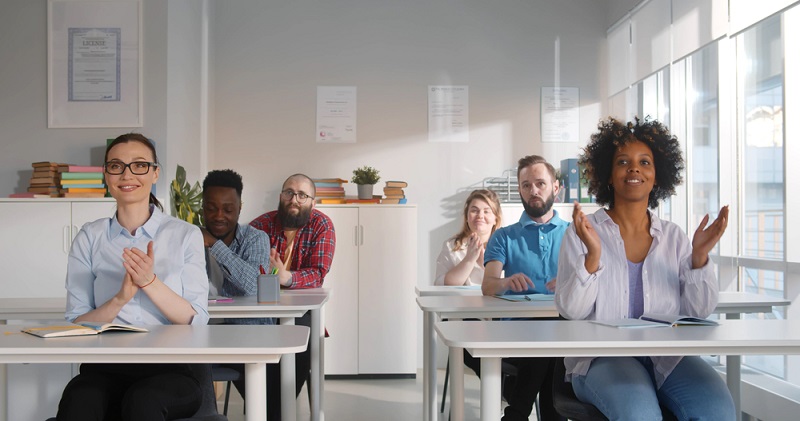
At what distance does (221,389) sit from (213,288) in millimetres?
1750

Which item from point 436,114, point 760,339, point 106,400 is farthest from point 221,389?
point 760,339

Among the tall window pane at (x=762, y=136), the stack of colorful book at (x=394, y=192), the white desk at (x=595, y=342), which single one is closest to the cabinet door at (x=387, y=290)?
the stack of colorful book at (x=394, y=192)

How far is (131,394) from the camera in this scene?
2170mm

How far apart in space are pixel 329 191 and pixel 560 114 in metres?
1.99

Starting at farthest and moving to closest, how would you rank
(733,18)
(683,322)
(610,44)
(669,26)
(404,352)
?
(610,44) < (404,352) < (669,26) < (733,18) < (683,322)

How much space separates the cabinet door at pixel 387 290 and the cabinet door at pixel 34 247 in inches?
81.4

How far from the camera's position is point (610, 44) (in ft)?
20.1

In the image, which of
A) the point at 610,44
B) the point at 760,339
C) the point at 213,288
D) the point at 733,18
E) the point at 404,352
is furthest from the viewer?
the point at 610,44

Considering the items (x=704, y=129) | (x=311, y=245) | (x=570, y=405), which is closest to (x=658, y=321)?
(x=570, y=405)

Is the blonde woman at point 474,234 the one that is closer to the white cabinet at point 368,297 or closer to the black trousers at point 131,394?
the white cabinet at point 368,297

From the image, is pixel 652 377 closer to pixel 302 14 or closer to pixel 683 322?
pixel 683 322

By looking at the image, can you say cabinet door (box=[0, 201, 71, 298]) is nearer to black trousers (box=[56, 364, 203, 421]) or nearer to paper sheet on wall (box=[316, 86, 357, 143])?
paper sheet on wall (box=[316, 86, 357, 143])

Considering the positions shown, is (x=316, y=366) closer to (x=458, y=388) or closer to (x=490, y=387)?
(x=458, y=388)

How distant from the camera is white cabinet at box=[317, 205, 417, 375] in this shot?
5656mm
